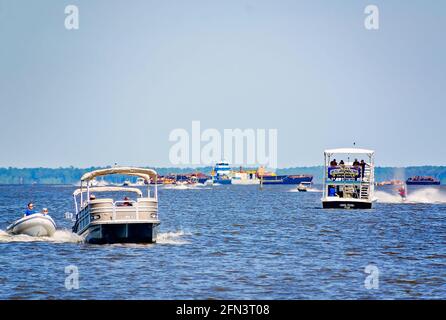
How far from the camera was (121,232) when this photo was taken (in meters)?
42.4

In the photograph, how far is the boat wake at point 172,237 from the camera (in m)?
47.9

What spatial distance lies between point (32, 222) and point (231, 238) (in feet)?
40.4

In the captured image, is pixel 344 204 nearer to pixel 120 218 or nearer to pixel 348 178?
pixel 348 178

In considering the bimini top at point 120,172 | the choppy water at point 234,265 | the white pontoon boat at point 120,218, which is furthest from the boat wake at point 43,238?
the bimini top at point 120,172

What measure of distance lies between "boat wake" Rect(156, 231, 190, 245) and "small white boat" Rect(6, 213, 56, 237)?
5859 mm

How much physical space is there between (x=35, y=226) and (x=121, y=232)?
7.16m

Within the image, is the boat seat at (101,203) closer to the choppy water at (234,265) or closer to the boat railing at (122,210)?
the boat railing at (122,210)

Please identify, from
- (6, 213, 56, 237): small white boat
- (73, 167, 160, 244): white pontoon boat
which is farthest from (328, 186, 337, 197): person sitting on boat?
(73, 167, 160, 244): white pontoon boat
